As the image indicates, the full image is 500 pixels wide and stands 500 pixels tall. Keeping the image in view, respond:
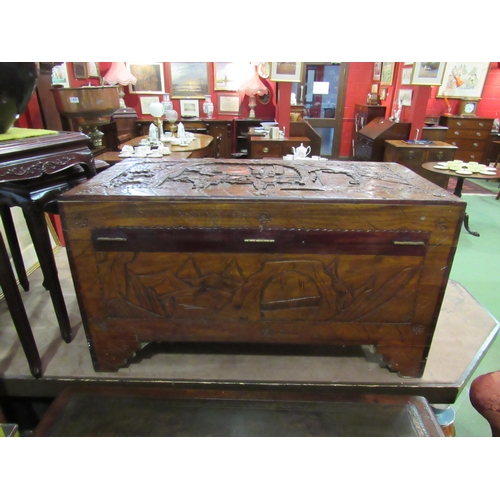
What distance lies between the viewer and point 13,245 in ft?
6.09

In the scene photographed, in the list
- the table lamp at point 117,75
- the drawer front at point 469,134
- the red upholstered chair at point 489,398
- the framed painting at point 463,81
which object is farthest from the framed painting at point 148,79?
the red upholstered chair at point 489,398

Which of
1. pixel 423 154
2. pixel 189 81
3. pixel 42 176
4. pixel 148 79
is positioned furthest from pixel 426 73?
pixel 42 176

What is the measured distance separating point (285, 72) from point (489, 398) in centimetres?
348

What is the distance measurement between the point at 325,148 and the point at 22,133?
6.40m

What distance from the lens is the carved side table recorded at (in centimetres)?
116

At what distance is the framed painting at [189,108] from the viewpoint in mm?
6012

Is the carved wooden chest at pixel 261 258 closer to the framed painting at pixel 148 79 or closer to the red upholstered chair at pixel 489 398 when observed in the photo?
the red upholstered chair at pixel 489 398

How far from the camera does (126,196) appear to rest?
3.83 feet

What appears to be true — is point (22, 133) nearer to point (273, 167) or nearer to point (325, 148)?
point (273, 167)

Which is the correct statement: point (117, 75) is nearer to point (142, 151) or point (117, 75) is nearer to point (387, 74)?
point (142, 151)

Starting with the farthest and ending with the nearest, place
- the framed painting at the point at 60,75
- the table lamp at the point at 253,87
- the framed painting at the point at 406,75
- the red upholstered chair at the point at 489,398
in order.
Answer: the table lamp at the point at 253,87 → the framed painting at the point at 406,75 → the framed painting at the point at 60,75 → the red upholstered chair at the point at 489,398

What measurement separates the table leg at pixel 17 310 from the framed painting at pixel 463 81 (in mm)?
6944

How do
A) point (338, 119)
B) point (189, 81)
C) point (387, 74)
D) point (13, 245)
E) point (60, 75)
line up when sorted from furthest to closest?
point (338, 119)
point (189, 81)
point (387, 74)
point (60, 75)
point (13, 245)

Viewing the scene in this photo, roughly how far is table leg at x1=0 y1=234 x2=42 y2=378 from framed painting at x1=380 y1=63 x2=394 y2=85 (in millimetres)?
5841
